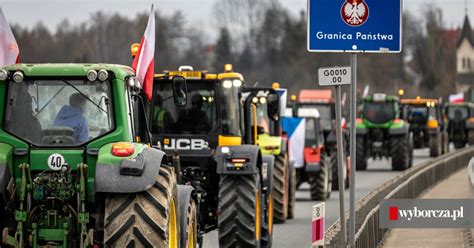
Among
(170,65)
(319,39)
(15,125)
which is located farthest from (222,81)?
(170,65)

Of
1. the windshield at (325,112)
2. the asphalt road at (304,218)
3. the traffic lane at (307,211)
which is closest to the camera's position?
the asphalt road at (304,218)

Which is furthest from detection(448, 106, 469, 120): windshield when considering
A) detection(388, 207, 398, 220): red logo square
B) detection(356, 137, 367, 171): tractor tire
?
detection(388, 207, 398, 220): red logo square

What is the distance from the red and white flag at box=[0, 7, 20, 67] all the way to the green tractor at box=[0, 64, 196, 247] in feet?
8.47

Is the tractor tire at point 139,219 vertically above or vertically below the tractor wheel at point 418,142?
above

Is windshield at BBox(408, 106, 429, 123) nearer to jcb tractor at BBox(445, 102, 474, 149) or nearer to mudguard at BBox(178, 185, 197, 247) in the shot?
jcb tractor at BBox(445, 102, 474, 149)

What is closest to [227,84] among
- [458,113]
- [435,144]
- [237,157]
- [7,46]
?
[237,157]

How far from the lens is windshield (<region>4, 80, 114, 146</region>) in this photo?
1330 cm

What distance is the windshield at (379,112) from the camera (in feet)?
164

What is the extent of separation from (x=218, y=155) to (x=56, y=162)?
20.6 feet

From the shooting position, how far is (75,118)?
43.7 feet

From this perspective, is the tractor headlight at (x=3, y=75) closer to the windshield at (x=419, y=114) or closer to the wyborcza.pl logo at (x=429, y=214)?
the wyborcza.pl logo at (x=429, y=214)

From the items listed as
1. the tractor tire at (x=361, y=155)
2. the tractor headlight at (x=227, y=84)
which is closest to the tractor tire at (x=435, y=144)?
the tractor tire at (x=361, y=155)

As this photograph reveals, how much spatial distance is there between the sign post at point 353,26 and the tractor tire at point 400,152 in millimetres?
31729

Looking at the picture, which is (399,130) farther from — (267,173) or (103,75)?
(103,75)
